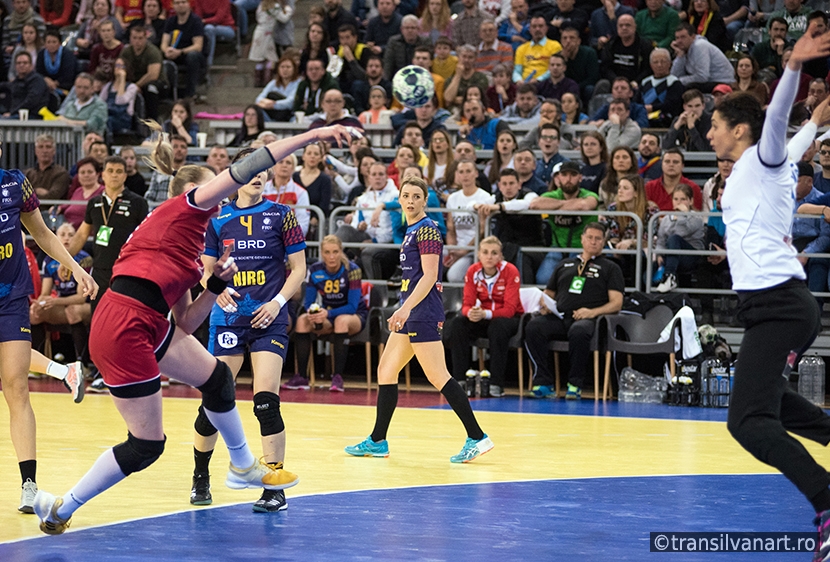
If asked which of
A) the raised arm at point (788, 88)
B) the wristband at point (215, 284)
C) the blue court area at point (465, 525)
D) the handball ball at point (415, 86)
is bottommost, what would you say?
the blue court area at point (465, 525)

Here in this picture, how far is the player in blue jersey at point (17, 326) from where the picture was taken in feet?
21.0

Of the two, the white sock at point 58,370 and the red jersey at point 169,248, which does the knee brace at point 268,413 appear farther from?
the white sock at point 58,370

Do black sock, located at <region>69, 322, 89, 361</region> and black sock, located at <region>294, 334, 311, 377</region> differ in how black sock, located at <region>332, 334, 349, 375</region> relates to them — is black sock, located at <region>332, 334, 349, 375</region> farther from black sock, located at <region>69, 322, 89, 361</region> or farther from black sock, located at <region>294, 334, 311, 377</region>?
black sock, located at <region>69, 322, 89, 361</region>

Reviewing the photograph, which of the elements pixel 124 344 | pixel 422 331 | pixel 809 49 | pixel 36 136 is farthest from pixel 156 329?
pixel 36 136

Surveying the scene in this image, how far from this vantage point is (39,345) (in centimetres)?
1395

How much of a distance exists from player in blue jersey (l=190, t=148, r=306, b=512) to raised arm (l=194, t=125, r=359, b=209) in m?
1.13

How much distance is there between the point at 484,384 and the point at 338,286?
194 centimetres

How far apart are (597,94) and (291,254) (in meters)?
9.20

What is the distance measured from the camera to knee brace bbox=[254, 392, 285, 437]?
649cm

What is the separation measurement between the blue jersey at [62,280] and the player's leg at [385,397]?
19.8ft

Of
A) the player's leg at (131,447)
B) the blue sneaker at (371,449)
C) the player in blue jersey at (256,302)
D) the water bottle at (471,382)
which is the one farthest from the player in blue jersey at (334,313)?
the player's leg at (131,447)

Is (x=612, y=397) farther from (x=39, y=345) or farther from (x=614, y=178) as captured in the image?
(x=39, y=345)

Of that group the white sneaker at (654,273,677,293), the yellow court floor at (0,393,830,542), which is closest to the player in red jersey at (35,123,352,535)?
the yellow court floor at (0,393,830,542)

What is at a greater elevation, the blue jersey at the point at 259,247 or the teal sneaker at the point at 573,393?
the blue jersey at the point at 259,247
